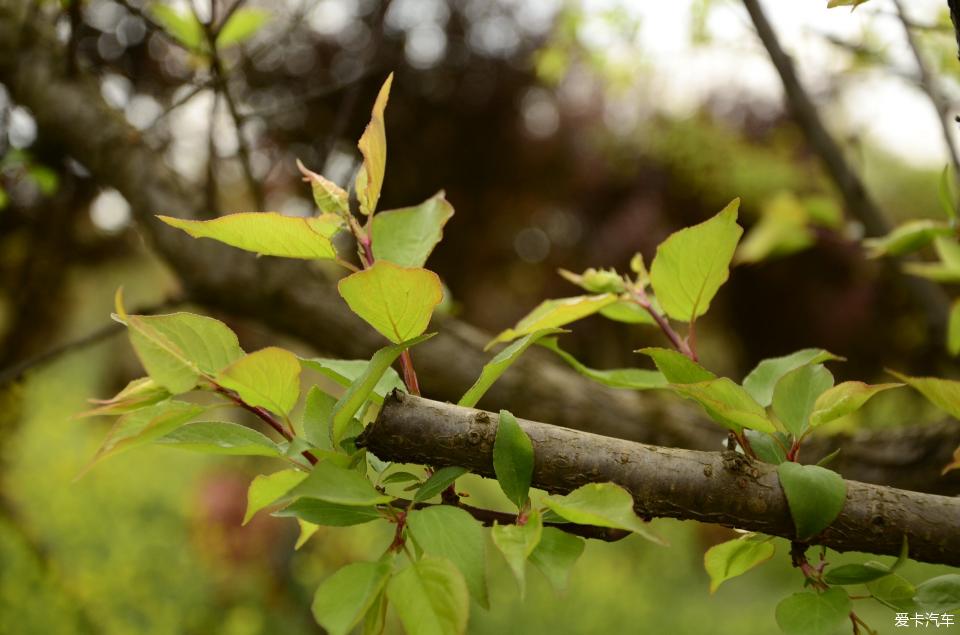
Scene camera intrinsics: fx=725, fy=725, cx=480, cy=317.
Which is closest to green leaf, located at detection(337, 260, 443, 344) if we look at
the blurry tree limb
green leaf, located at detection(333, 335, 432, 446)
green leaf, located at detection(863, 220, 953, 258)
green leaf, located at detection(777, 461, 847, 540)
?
green leaf, located at detection(333, 335, 432, 446)

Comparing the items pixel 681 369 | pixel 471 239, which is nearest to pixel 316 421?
pixel 681 369

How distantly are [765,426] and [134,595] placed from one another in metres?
1.99

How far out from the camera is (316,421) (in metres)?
0.31

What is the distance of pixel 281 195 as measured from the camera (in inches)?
115

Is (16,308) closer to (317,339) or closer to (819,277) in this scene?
(317,339)

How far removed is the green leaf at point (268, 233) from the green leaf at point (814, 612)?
0.25 meters

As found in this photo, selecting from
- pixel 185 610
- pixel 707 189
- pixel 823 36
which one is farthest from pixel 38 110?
pixel 707 189

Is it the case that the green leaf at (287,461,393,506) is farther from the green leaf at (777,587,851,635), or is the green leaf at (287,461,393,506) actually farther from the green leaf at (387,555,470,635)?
the green leaf at (777,587,851,635)

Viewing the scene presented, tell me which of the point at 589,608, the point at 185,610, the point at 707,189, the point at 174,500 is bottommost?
the point at 174,500

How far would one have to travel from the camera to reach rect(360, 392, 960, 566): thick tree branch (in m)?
0.30

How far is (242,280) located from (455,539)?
0.63 metres

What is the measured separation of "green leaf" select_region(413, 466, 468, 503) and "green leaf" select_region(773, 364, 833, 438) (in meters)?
0.15

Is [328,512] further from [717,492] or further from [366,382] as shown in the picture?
[717,492]

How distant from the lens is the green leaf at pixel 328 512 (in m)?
0.29
